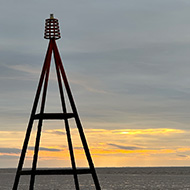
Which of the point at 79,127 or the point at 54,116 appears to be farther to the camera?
the point at 54,116

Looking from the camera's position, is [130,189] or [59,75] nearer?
[59,75]

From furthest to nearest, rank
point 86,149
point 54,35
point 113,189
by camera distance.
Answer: point 113,189 < point 54,35 < point 86,149

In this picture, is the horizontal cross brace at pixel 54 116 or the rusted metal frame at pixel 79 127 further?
the horizontal cross brace at pixel 54 116

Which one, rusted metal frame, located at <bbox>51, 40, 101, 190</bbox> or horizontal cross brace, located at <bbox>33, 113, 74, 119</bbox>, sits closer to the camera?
rusted metal frame, located at <bbox>51, 40, 101, 190</bbox>

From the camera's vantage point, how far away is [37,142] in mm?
25547

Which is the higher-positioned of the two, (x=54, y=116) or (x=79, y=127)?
(x=54, y=116)

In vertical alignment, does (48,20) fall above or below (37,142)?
above

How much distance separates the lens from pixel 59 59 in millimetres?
25953

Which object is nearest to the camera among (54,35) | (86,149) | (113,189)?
(86,149)

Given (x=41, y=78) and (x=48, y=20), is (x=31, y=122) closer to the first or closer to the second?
(x=41, y=78)

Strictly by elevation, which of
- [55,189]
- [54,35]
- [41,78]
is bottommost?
[55,189]

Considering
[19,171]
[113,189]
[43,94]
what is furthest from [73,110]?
[113,189]

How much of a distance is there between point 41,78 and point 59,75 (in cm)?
94

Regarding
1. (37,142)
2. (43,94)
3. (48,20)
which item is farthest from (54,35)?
(37,142)
